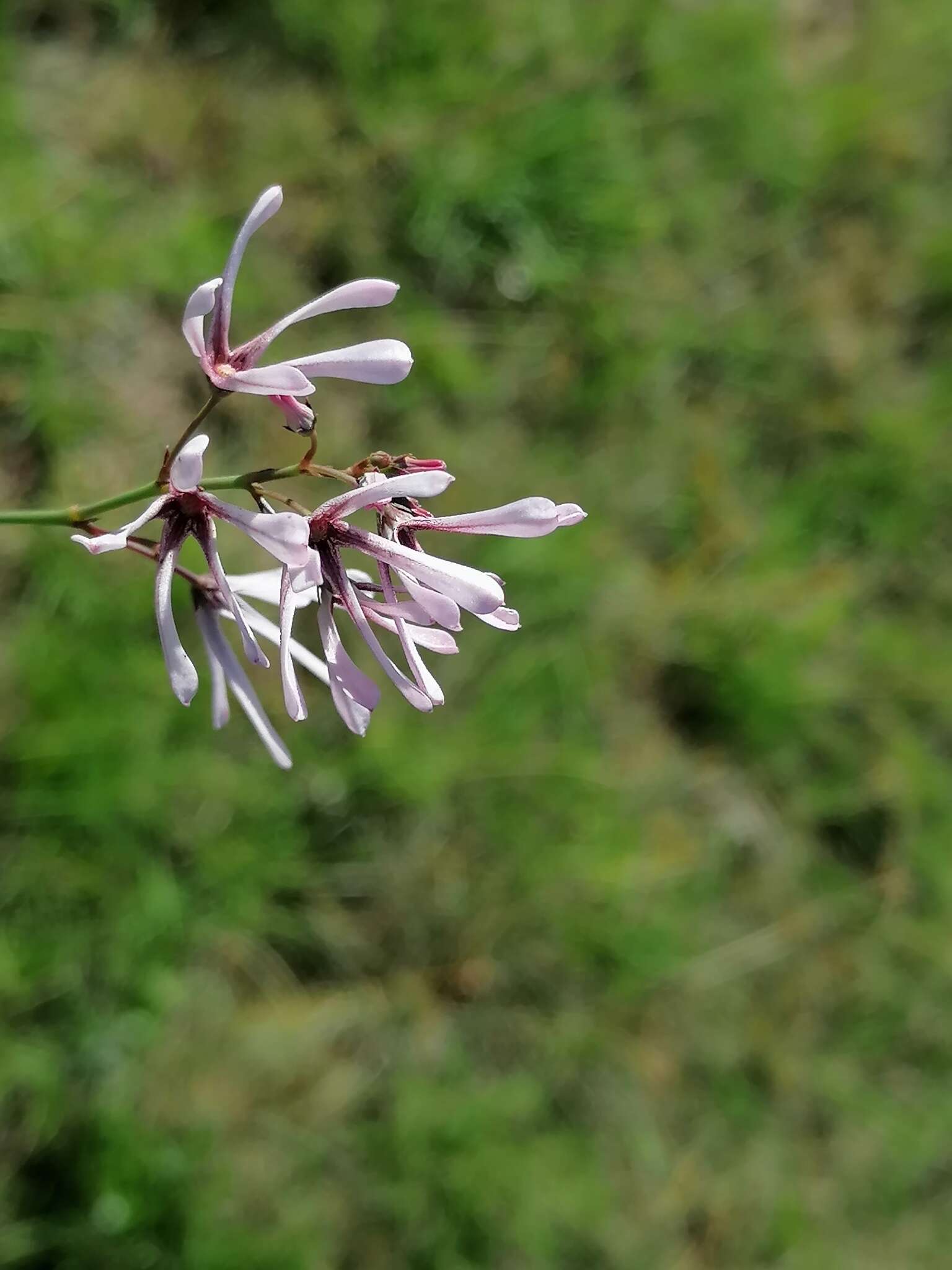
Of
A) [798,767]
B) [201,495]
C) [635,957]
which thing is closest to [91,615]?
[201,495]

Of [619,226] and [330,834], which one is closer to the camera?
[330,834]

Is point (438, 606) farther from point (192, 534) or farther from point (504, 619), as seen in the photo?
point (192, 534)

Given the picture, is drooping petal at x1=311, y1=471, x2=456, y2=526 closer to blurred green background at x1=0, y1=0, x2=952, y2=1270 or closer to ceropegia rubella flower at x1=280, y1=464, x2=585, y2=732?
ceropegia rubella flower at x1=280, y1=464, x2=585, y2=732

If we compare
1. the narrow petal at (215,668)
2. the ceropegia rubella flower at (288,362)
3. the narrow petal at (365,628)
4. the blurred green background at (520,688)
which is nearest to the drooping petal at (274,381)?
the ceropegia rubella flower at (288,362)

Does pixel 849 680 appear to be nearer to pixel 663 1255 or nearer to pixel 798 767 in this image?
pixel 798 767

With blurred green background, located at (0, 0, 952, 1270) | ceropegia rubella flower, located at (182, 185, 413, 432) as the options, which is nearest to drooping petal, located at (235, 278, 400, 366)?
ceropegia rubella flower, located at (182, 185, 413, 432)

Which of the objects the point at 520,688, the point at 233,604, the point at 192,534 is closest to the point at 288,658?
the point at 233,604
